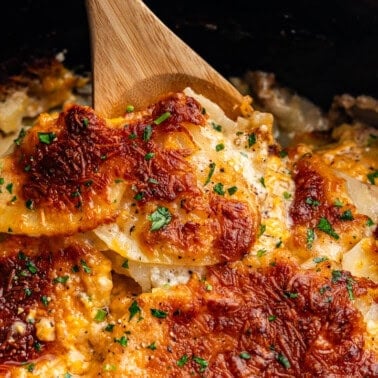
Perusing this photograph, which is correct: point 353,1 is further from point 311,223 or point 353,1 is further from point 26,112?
point 26,112

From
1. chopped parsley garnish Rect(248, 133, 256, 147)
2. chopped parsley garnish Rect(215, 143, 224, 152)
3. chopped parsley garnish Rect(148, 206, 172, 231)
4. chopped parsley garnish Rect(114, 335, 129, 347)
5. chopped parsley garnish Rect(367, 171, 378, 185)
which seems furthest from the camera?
chopped parsley garnish Rect(367, 171, 378, 185)

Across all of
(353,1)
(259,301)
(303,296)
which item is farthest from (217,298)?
(353,1)

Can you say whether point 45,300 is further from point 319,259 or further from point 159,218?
point 319,259

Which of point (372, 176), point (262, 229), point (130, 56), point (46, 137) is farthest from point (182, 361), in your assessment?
point (130, 56)

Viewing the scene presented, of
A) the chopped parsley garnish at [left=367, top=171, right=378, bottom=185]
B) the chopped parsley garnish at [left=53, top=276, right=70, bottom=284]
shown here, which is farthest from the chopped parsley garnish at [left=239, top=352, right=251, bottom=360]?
the chopped parsley garnish at [left=367, top=171, right=378, bottom=185]

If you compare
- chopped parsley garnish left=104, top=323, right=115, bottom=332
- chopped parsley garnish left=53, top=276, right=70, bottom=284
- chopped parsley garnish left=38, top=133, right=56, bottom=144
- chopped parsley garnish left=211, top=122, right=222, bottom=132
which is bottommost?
chopped parsley garnish left=104, top=323, right=115, bottom=332

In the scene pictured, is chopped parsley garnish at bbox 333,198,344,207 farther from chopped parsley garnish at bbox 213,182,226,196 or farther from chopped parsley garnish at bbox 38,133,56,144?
chopped parsley garnish at bbox 38,133,56,144
